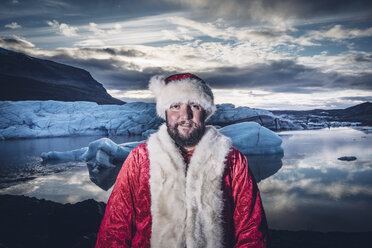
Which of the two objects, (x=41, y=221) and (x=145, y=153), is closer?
(x=145, y=153)

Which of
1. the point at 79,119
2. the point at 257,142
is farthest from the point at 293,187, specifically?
the point at 79,119

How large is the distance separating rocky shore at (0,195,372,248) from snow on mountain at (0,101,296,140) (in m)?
17.3

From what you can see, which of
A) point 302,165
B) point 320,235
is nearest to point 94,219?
point 320,235

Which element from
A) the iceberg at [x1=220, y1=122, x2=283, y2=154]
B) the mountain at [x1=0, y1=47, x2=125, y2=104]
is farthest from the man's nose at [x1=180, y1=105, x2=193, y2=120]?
the mountain at [x1=0, y1=47, x2=125, y2=104]

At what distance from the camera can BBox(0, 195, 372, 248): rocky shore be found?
2696 mm

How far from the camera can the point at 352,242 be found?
2732 millimetres

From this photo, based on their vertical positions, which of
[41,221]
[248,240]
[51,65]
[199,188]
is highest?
[51,65]

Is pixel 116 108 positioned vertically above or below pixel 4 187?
above

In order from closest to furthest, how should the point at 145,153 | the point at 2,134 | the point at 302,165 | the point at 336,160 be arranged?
1. the point at 145,153
2. the point at 302,165
3. the point at 336,160
4. the point at 2,134

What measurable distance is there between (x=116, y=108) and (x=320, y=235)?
25418 mm

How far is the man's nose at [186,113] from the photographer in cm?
135

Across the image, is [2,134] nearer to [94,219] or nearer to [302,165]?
[94,219]

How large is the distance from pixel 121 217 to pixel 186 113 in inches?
31.1

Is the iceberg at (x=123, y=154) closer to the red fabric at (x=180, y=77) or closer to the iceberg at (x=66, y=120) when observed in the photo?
the red fabric at (x=180, y=77)
